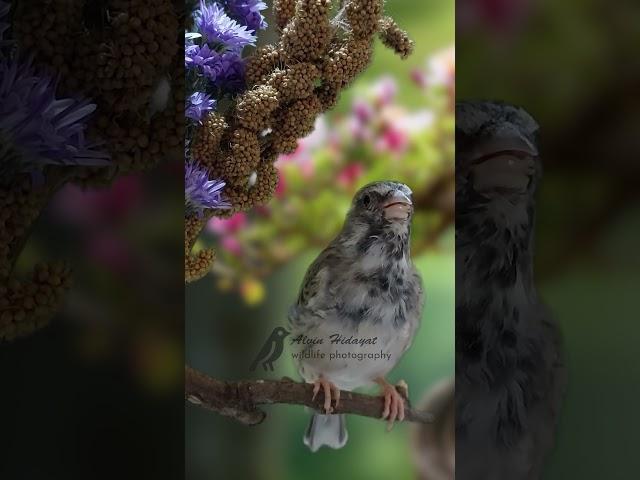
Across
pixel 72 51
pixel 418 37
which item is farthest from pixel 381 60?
pixel 72 51

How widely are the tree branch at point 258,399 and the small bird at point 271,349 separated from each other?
28mm

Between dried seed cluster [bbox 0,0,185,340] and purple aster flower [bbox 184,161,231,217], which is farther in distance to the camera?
purple aster flower [bbox 184,161,231,217]

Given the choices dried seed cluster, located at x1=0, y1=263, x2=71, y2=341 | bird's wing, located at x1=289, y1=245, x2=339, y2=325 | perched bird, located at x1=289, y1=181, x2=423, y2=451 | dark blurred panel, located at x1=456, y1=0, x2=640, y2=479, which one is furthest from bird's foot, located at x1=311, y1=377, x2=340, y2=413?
dried seed cluster, located at x1=0, y1=263, x2=71, y2=341

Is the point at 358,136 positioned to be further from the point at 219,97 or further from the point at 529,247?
the point at 529,247

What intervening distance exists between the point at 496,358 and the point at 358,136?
440 mm

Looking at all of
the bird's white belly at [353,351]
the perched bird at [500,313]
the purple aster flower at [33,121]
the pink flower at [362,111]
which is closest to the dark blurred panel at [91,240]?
the purple aster flower at [33,121]

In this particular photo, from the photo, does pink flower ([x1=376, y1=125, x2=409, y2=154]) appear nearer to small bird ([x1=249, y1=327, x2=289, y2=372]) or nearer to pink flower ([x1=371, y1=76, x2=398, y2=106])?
pink flower ([x1=371, y1=76, x2=398, y2=106])

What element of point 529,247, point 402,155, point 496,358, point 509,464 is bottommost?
point 509,464

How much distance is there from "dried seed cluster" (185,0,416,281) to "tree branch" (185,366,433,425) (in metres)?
0.20

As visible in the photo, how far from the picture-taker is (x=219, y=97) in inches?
45.5

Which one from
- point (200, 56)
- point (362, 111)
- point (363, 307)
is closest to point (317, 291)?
point (363, 307)

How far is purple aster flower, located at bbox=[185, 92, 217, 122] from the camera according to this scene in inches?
44.2

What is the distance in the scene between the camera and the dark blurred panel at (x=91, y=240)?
812mm

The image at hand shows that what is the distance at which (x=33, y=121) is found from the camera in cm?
78
